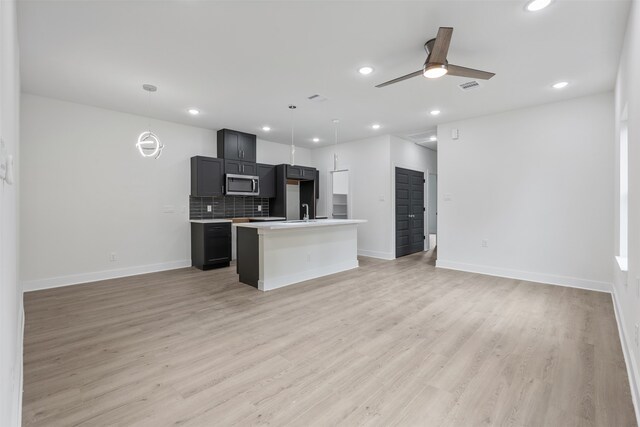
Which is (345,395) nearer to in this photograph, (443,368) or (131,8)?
(443,368)

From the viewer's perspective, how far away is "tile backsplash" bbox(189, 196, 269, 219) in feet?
19.7

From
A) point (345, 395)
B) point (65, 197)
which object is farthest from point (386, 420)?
point (65, 197)

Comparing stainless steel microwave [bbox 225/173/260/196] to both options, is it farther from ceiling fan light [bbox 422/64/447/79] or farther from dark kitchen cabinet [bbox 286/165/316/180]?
ceiling fan light [bbox 422/64/447/79]

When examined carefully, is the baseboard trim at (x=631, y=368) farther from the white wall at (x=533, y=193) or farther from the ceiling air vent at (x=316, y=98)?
the ceiling air vent at (x=316, y=98)

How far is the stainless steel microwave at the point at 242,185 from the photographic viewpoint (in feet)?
19.9

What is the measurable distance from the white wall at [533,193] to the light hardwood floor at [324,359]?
0.73m

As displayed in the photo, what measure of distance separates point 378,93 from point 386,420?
12.6 ft

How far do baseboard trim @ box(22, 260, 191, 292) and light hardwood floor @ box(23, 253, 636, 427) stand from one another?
1.65ft

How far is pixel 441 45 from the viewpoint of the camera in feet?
8.42

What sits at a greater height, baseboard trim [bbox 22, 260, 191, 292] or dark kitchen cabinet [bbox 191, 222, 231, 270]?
dark kitchen cabinet [bbox 191, 222, 231, 270]

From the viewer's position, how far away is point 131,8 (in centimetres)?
240

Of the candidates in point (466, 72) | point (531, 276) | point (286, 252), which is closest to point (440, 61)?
point (466, 72)

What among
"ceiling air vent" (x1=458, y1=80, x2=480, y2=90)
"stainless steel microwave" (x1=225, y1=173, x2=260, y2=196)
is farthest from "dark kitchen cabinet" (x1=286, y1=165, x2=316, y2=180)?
"ceiling air vent" (x1=458, y1=80, x2=480, y2=90)

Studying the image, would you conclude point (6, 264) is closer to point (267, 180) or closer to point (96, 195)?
point (96, 195)
